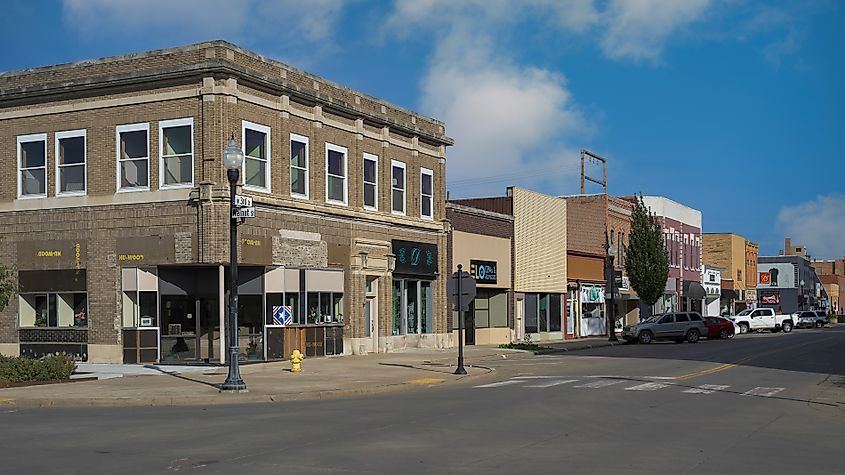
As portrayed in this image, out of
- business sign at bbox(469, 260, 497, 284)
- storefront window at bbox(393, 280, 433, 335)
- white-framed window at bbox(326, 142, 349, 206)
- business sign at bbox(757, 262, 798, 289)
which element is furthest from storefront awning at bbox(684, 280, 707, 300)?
white-framed window at bbox(326, 142, 349, 206)

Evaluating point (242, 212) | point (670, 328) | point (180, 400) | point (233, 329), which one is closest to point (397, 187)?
point (242, 212)

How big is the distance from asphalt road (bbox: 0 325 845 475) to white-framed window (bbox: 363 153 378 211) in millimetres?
14221

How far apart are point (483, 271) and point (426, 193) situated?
6.47 meters

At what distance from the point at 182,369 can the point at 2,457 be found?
16.9 m

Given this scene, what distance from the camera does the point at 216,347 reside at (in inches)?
1211

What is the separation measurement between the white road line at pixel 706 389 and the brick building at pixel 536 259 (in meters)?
26.0

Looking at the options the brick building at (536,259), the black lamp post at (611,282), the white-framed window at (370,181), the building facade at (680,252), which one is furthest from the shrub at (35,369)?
the building facade at (680,252)

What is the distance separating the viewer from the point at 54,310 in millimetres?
32406

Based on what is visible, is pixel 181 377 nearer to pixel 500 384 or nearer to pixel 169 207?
pixel 169 207

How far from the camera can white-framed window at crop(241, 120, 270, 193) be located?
30.9 meters

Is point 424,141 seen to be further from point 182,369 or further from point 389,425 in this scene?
point 389,425

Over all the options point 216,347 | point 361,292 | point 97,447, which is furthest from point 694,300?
point 97,447

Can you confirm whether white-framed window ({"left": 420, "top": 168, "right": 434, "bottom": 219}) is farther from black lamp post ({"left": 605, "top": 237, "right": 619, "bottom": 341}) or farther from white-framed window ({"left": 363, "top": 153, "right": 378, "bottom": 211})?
black lamp post ({"left": 605, "top": 237, "right": 619, "bottom": 341})

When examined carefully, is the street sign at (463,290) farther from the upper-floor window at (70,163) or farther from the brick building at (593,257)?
the brick building at (593,257)
